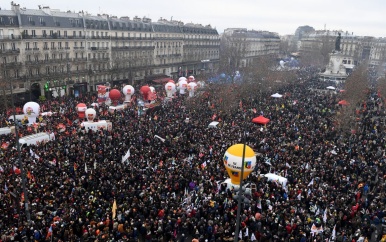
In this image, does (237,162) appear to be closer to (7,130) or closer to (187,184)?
(187,184)

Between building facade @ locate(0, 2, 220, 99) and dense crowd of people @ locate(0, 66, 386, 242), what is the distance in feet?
57.1

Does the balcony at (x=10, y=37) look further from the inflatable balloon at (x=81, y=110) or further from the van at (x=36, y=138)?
the van at (x=36, y=138)

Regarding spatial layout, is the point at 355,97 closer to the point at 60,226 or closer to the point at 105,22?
the point at 60,226

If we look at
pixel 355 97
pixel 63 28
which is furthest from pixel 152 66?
pixel 355 97

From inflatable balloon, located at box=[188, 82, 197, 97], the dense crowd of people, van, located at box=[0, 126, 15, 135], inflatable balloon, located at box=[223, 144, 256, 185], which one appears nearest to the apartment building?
inflatable balloon, located at box=[188, 82, 197, 97]

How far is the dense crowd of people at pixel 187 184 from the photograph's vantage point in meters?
15.4

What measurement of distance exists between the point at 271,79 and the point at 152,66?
2606cm

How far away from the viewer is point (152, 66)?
7006 centimetres

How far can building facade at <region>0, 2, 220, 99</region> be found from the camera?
46.1 meters

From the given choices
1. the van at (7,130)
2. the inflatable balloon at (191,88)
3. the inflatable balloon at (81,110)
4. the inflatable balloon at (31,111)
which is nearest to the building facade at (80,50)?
the inflatable balloon at (31,111)

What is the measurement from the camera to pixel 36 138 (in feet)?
88.0

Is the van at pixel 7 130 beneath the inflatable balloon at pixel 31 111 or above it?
beneath

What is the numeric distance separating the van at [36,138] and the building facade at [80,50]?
11.0 meters

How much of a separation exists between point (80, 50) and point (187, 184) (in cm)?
4236
